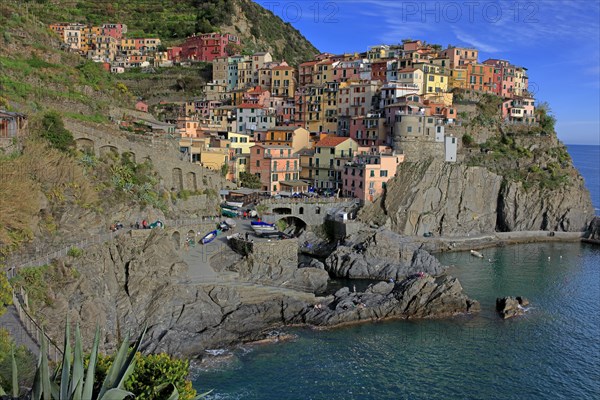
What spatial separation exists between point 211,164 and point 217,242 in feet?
48.8

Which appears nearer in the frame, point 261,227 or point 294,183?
point 261,227

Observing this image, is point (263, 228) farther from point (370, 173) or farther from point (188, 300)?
point (370, 173)

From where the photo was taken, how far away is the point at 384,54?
75750 mm

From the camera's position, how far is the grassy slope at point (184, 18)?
313 feet

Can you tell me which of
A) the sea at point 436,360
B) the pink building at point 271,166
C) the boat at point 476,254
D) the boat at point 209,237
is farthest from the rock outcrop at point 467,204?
the boat at point 209,237

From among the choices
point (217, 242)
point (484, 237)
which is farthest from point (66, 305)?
point (484, 237)

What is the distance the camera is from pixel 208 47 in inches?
3482

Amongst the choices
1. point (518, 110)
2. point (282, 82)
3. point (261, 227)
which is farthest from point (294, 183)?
point (518, 110)

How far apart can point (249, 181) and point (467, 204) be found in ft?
70.3

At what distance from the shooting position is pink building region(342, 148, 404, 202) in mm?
51344

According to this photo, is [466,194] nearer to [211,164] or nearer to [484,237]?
[484,237]

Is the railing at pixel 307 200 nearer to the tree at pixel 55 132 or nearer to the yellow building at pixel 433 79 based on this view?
the tree at pixel 55 132

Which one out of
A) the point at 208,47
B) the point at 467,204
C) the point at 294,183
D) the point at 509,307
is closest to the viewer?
the point at 509,307

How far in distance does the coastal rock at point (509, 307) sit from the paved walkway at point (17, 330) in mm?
25839
